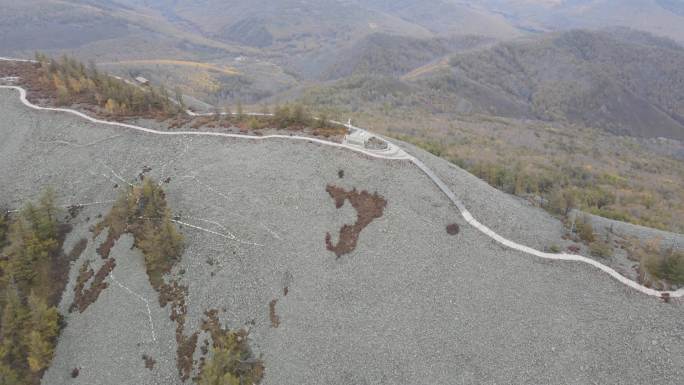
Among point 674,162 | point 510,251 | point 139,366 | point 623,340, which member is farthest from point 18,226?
point 674,162

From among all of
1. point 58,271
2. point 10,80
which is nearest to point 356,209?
point 58,271

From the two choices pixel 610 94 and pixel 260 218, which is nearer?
pixel 260 218

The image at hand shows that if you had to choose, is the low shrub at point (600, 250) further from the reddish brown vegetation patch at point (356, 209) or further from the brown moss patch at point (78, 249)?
the brown moss patch at point (78, 249)

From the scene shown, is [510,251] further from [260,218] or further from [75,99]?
[75,99]

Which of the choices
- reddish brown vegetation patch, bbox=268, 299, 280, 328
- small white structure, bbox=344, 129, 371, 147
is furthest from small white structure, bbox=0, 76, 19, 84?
reddish brown vegetation patch, bbox=268, 299, 280, 328

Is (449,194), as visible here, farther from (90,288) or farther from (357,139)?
(90,288)

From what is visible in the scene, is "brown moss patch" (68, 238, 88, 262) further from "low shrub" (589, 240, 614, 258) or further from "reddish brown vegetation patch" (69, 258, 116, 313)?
"low shrub" (589, 240, 614, 258)
